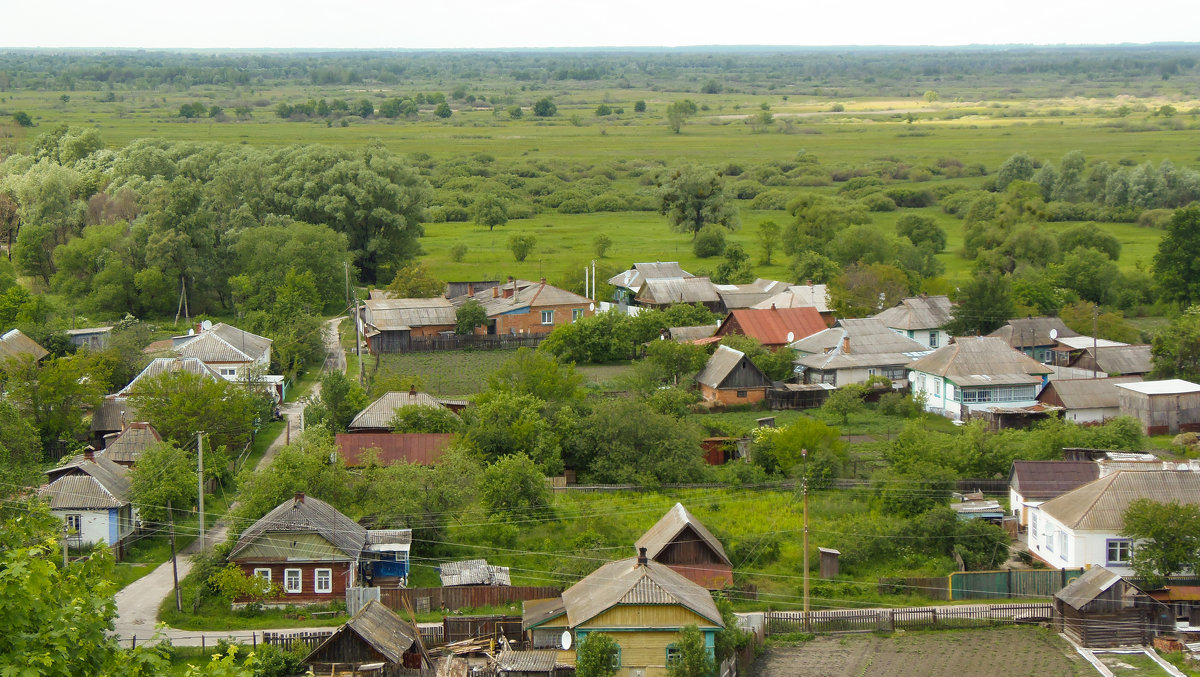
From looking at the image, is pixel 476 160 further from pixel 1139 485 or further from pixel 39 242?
pixel 1139 485

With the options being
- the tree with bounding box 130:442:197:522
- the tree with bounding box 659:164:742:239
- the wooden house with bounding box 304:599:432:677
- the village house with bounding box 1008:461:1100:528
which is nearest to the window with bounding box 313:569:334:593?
the wooden house with bounding box 304:599:432:677

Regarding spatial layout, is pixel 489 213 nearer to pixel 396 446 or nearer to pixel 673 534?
pixel 396 446

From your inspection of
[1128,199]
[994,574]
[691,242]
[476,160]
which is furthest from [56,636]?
[476,160]

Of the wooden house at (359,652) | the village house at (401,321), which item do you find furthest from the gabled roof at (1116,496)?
the village house at (401,321)

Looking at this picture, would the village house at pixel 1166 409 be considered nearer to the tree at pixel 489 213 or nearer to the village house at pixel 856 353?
the village house at pixel 856 353

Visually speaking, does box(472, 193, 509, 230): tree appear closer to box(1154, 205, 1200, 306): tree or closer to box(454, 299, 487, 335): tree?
box(454, 299, 487, 335): tree
